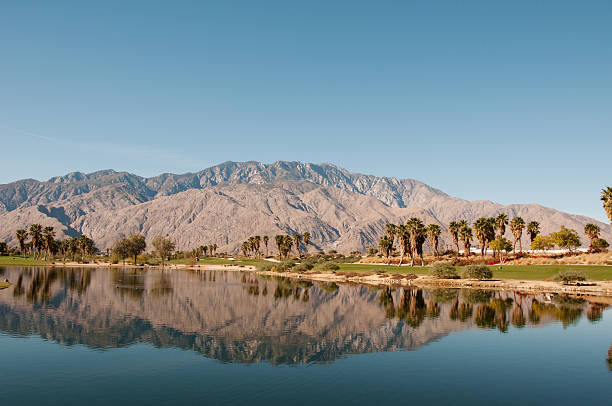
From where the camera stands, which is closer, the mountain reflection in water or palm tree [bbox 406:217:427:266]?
the mountain reflection in water

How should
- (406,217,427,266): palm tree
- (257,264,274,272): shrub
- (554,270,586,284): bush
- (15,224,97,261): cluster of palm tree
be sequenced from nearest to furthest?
1. (554,270,586,284): bush
2. (406,217,427,266): palm tree
3. (257,264,274,272): shrub
4. (15,224,97,261): cluster of palm tree

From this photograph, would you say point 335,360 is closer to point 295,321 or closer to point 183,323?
point 295,321

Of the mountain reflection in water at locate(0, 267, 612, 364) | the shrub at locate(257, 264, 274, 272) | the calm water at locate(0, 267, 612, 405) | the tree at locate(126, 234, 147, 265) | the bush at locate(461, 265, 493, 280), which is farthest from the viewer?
the tree at locate(126, 234, 147, 265)

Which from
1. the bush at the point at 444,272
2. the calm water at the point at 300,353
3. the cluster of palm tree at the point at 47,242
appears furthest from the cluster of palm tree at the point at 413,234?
the cluster of palm tree at the point at 47,242

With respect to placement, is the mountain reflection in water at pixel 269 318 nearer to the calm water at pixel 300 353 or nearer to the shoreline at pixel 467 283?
the calm water at pixel 300 353

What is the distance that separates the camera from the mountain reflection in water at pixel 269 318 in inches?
1166

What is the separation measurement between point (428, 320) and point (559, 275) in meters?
41.6

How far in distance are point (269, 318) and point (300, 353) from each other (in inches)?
551

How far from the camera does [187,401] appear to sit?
60.1ft

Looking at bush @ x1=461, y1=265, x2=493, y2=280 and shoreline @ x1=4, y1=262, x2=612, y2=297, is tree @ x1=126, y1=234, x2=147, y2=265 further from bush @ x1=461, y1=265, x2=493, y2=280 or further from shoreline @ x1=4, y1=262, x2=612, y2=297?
bush @ x1=461, y1=265, x2=493, y2=280

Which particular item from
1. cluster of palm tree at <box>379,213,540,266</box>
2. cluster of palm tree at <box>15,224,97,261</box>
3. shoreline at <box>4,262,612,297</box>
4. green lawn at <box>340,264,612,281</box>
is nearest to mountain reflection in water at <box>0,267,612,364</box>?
shoreline at <box>4,262,612,297</box>

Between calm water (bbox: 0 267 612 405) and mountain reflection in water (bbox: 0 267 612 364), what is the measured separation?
180mm

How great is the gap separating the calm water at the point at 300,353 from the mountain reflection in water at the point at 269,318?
0.18 m

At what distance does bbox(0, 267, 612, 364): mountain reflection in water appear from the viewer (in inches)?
1166
